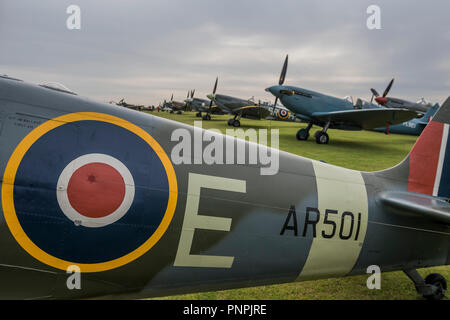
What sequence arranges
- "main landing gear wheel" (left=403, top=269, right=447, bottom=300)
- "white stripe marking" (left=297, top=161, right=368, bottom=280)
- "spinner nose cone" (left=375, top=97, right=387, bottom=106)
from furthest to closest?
1. "spinner nose cone" (left=375, top=97, right=387, bottom=106)
2. "main landing gear wheel" (left=403, top=269, right=447, bottom=300)
3. "white stripe marking" (left=297, top=161, right=368, bottom=280)

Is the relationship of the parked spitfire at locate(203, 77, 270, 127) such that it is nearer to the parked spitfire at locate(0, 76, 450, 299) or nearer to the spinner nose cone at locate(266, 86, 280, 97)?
the spinner nose cone at locate(266, 86, 280, 97)

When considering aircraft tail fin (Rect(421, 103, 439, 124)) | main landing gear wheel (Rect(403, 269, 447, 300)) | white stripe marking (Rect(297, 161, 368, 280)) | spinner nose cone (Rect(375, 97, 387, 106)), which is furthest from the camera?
spinner nose cone (Rect(375, 97, 387, 106))

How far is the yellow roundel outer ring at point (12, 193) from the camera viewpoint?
180cm

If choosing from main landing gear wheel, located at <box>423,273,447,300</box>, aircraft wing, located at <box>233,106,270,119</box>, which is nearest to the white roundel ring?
main landing gear wheel, located at <box>423,273,447,300</box>

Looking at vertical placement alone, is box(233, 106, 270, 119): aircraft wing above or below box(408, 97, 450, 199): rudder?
above

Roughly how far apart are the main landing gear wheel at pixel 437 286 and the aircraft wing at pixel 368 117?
43.2ft

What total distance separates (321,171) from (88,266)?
2.02m

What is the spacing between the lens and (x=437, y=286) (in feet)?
10.9

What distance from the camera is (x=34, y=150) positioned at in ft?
6.10

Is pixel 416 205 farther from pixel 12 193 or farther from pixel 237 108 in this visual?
pixel 237 108

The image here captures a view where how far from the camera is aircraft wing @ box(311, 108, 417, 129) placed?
15109 mm

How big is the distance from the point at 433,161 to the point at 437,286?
139 cm

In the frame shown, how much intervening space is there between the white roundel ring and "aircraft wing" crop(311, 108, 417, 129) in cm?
1545

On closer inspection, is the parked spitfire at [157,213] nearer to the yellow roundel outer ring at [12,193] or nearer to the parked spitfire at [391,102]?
the yellow roundel outer ring at [12,193]
